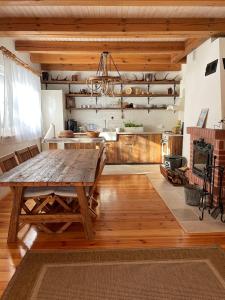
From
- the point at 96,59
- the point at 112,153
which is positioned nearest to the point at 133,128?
the point at 112,153

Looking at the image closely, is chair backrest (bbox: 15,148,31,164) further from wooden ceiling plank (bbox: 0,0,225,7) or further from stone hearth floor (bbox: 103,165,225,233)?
stone hearth floor (bbox: 103,165,225,233)

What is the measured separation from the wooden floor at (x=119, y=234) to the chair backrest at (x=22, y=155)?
2.39ft

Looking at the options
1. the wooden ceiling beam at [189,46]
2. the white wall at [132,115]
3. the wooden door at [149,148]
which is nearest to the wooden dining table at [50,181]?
the wooden ceiling beam at [189,46]

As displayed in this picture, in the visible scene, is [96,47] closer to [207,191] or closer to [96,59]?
[96,59]

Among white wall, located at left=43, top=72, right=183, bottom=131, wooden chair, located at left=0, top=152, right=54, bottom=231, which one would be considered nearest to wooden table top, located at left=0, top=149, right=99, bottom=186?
wooden chair, located at left=0, top=152, right=54, bottom=231

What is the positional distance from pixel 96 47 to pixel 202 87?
2007 millimetres

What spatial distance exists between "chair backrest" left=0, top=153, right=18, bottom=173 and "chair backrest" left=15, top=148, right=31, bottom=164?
16 cm

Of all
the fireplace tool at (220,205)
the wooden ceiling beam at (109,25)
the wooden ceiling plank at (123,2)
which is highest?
the wooden ceiling beam at (109,25)

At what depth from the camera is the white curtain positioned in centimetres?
391

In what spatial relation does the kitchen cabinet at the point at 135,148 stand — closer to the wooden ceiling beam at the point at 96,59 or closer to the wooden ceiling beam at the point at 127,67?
the wooden ceiling beam at the point at 127,67

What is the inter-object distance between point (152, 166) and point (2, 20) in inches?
170

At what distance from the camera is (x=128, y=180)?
4875mm

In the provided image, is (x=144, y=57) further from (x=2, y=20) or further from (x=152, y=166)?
(x=2, y=20)

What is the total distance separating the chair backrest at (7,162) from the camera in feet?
8.91
